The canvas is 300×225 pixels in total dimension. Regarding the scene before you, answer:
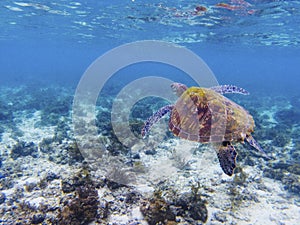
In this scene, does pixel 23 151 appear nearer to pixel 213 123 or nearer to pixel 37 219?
pixel 37 219

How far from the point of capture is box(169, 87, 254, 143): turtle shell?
17.7ft

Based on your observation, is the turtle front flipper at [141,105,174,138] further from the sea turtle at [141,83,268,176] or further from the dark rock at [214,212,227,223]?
the dark rock at [214,212,227,223]

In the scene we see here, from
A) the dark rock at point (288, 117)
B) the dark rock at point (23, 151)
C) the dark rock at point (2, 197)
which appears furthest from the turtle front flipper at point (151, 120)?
the dark rock at point (288, 117)

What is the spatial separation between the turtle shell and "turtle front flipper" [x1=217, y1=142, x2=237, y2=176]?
0.64 feet

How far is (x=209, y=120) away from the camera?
5.55 metres

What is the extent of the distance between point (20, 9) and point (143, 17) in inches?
486

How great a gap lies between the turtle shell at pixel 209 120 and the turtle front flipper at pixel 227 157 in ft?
0.64

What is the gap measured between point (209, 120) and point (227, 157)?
1.01 metres

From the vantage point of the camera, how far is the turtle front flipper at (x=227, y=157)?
192 inches

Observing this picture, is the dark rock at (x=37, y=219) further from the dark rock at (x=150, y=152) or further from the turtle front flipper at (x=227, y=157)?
the dark rock at (x=150, y=152)

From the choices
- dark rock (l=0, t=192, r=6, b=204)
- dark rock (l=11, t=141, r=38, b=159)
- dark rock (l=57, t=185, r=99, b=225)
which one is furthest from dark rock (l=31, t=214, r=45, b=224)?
dark rock (l=11, t=141, r=38, b=159)

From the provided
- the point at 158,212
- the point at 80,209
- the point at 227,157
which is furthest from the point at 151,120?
the point at 80,209

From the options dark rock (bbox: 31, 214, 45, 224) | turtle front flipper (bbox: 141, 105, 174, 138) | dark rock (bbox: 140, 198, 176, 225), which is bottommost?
dark rock (bbox: 31, 214, 45, 224)

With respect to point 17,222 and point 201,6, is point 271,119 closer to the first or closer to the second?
point 201,6
